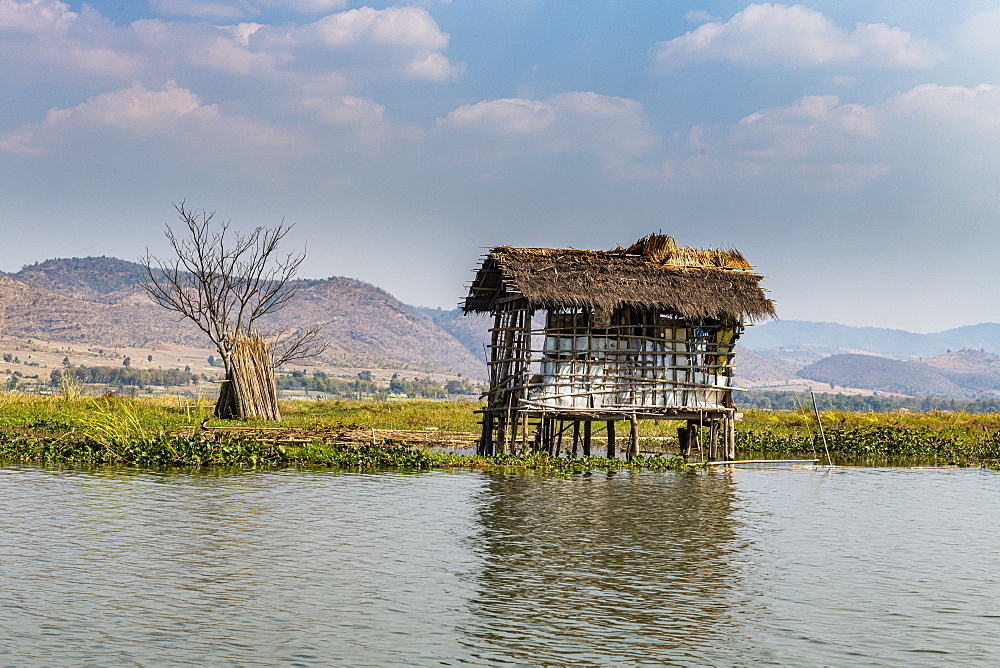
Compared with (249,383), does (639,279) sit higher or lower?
higher

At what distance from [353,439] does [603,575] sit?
14.3 metres

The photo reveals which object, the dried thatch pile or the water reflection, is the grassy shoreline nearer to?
the dried thatch pile

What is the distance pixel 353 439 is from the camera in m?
25.2

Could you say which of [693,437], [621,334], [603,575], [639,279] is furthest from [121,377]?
[603,575]

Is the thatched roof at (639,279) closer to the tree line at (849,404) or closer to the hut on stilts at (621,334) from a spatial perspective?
the hut on stilts at (621,334)

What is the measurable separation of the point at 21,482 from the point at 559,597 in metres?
11.5

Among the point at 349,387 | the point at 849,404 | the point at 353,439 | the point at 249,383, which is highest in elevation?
the point at 349,387

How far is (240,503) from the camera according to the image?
16203 millimetres

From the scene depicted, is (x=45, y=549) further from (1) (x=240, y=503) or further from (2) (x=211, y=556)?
A: (1) (x=240, y=503)

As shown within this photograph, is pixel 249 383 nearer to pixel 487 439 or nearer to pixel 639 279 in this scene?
pixel 487 439

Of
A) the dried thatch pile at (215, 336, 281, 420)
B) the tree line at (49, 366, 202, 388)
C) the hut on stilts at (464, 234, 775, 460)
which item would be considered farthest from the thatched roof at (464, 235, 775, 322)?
the tree line at (49, 366, 202, 388)

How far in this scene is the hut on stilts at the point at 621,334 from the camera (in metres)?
22.8

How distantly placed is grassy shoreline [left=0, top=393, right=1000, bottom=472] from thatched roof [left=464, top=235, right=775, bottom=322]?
11.6 feet

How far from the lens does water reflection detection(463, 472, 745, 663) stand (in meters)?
9.19
